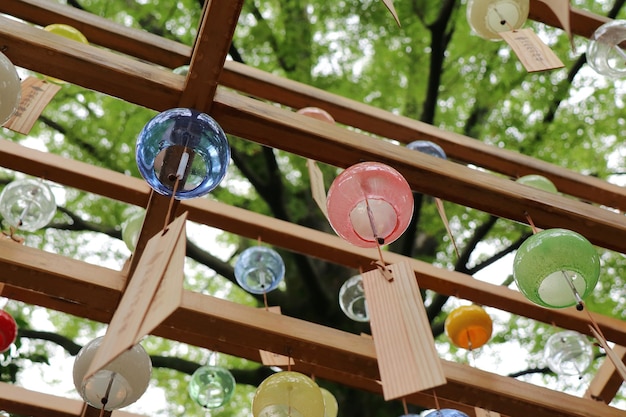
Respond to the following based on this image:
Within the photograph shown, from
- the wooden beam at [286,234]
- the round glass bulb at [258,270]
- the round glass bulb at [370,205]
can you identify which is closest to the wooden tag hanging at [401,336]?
the round glass bulb at [370,205]

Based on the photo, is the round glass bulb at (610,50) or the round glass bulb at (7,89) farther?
the round glass bulb at (610,50)

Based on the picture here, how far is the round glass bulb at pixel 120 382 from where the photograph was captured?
6.45 ft

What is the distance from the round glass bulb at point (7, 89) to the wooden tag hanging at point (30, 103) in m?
0.37

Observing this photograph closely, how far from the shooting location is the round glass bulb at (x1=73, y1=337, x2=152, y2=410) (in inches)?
77.4

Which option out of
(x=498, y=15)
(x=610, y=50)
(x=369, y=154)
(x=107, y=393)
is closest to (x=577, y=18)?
(x=610, y=50)

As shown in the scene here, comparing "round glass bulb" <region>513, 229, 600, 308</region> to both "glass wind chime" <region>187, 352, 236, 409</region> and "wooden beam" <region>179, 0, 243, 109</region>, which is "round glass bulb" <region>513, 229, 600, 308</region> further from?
"glass wind chime" <region>187, 352, 236, 409</region>

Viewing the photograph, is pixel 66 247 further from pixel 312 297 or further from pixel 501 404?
pixel 501 404

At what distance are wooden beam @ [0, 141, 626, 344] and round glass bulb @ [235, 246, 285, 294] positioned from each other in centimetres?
28

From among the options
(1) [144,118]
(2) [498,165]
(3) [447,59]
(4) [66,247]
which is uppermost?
(3) [447,59]

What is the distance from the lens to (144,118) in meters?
4.89

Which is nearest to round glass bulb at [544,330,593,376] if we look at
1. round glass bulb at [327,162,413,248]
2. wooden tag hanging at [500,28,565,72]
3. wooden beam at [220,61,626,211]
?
wooden beam at [220,61,626,211]

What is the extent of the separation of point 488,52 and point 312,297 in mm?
2343

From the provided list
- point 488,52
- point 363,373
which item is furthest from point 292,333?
point 488,52

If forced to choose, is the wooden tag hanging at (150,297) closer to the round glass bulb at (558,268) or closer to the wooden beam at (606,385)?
the round glass bulb at (558,268)
